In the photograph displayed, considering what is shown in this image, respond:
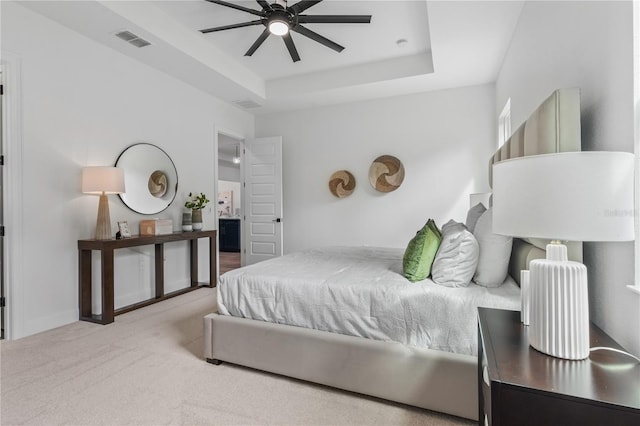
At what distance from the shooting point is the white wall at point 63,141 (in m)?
2.68

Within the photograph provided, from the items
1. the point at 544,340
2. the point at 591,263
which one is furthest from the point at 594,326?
the point at 544,340

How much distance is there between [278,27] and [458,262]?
225cm

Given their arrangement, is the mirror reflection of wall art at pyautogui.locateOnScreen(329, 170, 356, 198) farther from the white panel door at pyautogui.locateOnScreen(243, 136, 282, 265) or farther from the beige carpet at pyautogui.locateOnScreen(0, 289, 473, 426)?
the beige carpet at pyautogui.locateOnScreen(0, 289, 473, 426)

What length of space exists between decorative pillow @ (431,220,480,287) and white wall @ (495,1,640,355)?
59cm

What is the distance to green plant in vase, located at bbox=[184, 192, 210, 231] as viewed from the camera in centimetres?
423

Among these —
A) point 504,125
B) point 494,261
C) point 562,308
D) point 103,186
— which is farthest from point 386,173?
point 562,308

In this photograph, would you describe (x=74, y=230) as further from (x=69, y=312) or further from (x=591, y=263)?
(x=591, y=263)

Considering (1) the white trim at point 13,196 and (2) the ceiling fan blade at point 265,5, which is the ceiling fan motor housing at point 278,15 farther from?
(1) the white trim at point 13,196

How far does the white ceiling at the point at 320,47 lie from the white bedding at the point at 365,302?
88.9 inches

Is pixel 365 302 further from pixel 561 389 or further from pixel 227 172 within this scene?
pixel 227 172

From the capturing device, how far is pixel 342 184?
5051mm

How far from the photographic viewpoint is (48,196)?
2865 mm

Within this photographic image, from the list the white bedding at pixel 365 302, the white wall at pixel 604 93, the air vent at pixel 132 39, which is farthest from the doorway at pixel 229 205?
the white wall at pixel 604 93

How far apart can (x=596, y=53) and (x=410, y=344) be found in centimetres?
155
